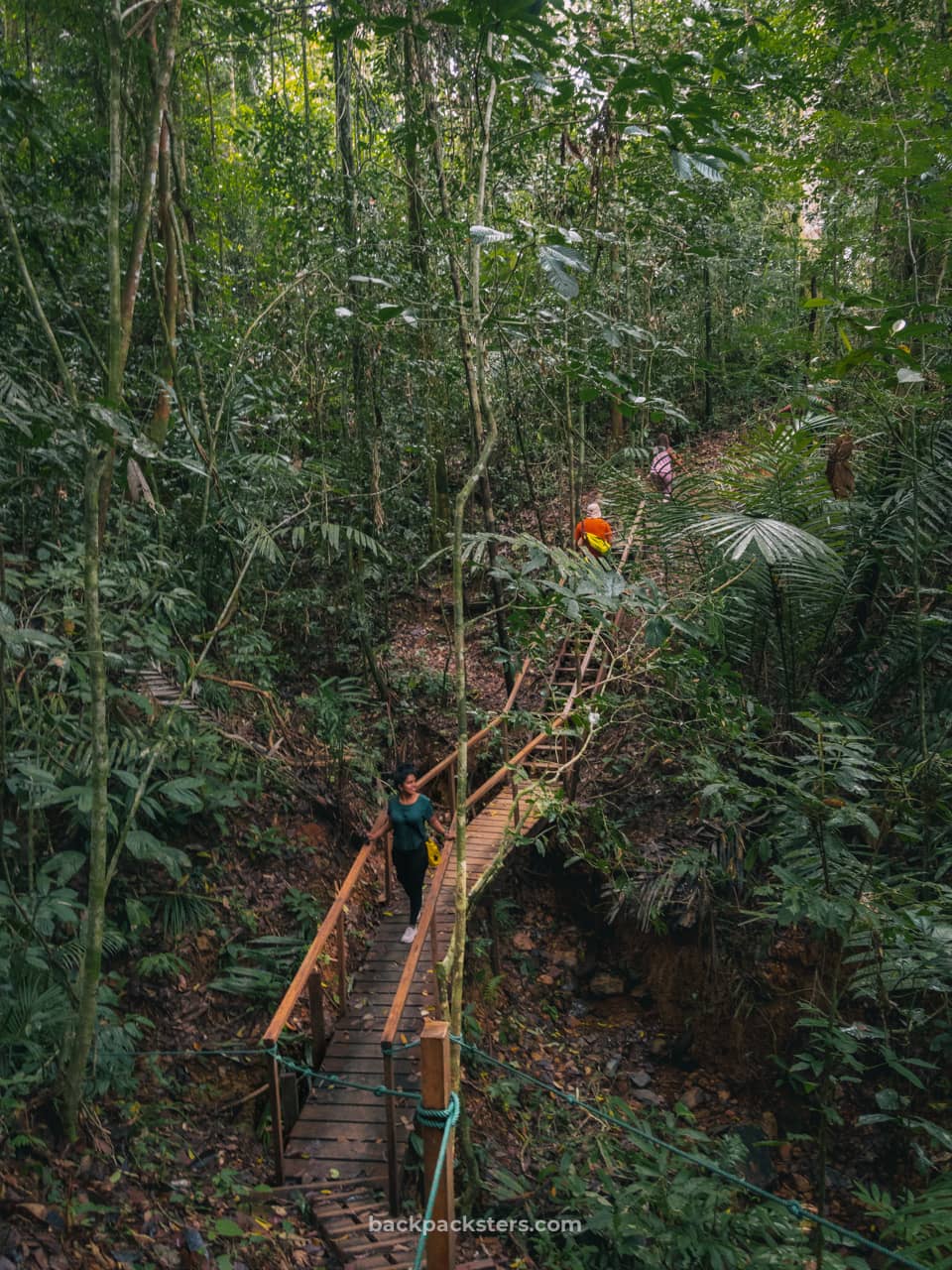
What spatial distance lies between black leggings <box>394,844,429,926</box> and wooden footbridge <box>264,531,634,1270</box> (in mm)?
154

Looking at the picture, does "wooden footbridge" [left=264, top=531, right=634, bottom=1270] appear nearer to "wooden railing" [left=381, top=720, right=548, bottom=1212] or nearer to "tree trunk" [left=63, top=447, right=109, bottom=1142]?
"wooden railing" [left=381, top=720, right=548, bottom=1212]

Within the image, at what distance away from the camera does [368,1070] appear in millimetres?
5008

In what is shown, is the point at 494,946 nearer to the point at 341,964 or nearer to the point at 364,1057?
the point at 341,964

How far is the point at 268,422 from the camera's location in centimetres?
847

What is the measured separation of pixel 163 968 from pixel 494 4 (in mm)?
5041

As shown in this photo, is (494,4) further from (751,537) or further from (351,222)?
(351,222)

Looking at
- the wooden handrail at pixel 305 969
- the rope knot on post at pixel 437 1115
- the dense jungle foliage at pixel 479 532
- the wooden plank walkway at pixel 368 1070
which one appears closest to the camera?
the rope knot on post at pixel 437 1115

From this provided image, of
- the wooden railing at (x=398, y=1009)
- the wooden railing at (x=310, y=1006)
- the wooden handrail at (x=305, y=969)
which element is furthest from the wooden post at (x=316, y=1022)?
the wooden railing at (x=398, y=1009)

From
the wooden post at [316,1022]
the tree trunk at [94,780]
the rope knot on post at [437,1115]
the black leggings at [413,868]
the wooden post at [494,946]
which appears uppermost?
the tree trunk at [94,780]

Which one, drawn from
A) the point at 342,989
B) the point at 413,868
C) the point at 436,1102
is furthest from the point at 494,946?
the point at 436,1102

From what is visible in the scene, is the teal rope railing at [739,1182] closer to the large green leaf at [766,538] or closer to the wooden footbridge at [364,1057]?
the wooden footbridge at [364,1057]

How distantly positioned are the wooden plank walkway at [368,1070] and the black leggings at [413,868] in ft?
1.27

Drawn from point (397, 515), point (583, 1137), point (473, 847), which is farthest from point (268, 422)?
point (583, 1137)

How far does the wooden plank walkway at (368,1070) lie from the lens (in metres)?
4.39
